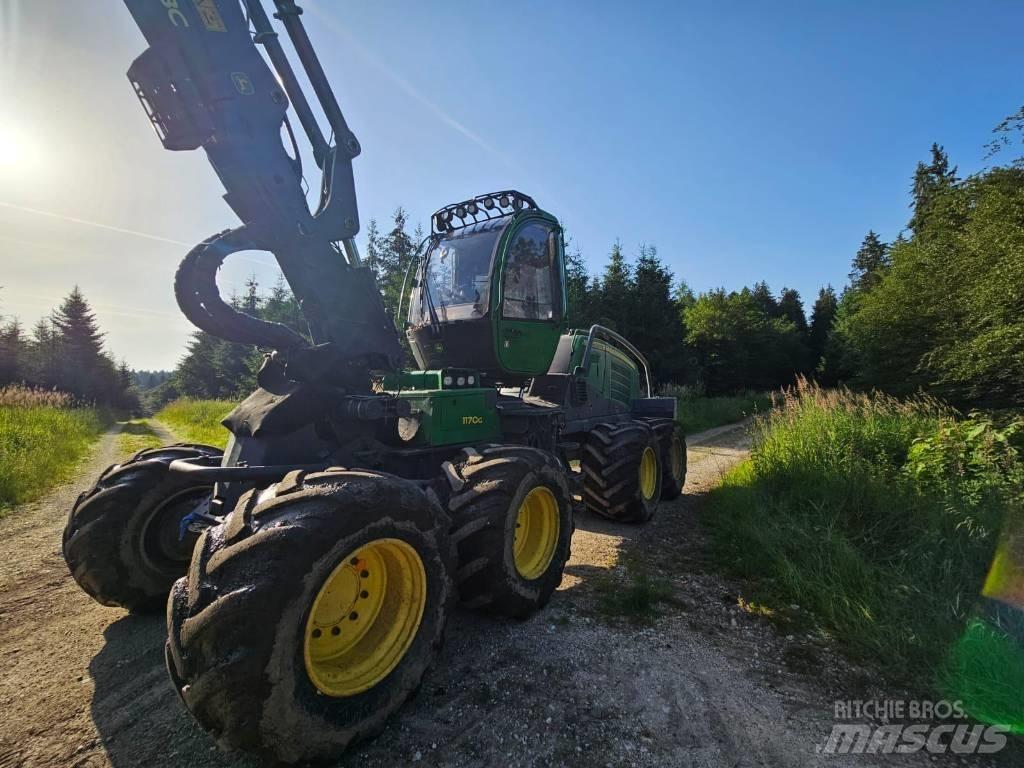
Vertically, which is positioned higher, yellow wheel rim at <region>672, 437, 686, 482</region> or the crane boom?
the crane boom

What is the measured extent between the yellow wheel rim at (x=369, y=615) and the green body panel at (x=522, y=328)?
2739 millimetres

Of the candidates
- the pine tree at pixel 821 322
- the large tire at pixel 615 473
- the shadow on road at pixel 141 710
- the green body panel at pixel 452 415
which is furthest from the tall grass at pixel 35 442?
the pine tree at pixel 821 322

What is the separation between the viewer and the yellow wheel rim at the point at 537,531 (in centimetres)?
382

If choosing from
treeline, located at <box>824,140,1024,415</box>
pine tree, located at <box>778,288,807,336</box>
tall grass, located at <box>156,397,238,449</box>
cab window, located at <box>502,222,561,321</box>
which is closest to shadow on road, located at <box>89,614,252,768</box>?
cab window, located at <box>502,222,561,321</box>

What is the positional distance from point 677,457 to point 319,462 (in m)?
6.31

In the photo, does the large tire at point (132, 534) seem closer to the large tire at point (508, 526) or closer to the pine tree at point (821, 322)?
the large tire at point (508, 526)

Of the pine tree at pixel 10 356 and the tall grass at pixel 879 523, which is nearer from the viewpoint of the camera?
the tall grass at pixel 879 523

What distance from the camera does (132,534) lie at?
3389 millimetres

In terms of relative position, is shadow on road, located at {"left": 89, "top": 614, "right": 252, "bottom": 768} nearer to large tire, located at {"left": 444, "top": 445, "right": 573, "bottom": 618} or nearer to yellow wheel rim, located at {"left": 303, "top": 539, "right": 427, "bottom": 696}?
yellow wheel rim, located at {"left": 303, "top": 539, "right": 427, "bottom": 696}

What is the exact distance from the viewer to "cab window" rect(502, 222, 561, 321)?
17.0 feet

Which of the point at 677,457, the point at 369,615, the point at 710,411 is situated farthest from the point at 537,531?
the point at 710,411

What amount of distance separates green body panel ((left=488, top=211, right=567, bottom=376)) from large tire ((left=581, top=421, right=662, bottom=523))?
1.13 meters

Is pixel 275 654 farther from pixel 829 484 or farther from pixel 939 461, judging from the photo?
pixel 939 461

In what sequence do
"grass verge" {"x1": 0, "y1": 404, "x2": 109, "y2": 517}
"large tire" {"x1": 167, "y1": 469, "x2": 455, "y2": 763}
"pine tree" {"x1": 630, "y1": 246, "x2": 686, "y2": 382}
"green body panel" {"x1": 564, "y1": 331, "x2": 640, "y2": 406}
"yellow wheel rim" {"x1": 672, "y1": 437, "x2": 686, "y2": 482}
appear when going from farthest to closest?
1. "pine tree" {"x1": 630, "y1": 246, "x2": 686, "y2": 382}
2. "yellow wheel rim" {"x1": 672, "y1": 437, "x2": 686, "y2": 482}
3. "grass verge" {"x1": 0, "y1": 404, "x2": 109, "y2": 517}
4. "green body panel" {"x1": 564, "y1": 331, "x2": 640, "y2": 406}
5. "large tire" {"x1": 167, "y1": 469, "x2": 455, "y2": 763}
